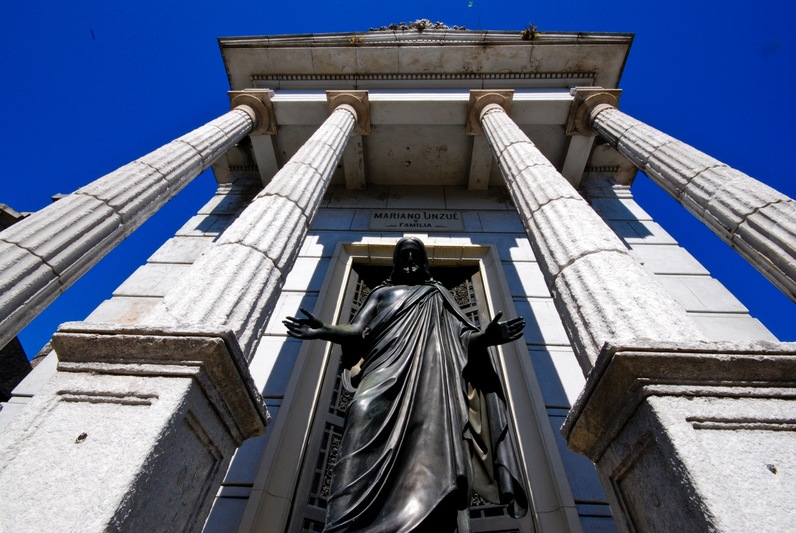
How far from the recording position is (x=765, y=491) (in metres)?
2.17

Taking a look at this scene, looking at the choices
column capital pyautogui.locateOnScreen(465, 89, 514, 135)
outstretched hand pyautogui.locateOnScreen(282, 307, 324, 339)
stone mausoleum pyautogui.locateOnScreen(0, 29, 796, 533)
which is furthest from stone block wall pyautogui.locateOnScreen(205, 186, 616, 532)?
outstretched hand pyautogui.locateOnScreen(282, 307, 324, 339)

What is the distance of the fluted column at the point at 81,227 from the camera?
4098 millimetres

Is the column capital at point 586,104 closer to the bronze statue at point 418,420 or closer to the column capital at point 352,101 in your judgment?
the column capital at point 352,101

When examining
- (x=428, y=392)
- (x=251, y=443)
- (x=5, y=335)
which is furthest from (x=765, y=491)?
(x=5, y=335)

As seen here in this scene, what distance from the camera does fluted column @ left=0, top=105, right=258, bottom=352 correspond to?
4098 mm

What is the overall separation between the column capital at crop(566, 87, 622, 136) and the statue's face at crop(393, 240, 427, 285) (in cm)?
663

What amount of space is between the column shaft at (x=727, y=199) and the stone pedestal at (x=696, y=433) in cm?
256

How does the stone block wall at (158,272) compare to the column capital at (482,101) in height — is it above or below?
below

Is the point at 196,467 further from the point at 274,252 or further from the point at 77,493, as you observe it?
the point at 274,252

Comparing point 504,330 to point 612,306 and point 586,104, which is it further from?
point 586,104

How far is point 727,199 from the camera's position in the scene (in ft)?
18.1

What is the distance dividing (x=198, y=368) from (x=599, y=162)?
1140 cm

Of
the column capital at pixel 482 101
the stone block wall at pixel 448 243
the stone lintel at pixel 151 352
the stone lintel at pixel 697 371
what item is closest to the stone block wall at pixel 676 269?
the stone block wall at pixel 448 243

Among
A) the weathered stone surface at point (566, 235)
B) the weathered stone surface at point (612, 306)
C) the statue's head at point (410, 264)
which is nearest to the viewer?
the weathered stone surface at point (612, 306)
